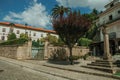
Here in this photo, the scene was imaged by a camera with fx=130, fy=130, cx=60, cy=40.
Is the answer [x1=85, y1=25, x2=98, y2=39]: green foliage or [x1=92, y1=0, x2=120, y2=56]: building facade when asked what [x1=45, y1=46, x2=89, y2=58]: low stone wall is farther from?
[x1=85, y1=25, x2=98, y2=39]: green foliage

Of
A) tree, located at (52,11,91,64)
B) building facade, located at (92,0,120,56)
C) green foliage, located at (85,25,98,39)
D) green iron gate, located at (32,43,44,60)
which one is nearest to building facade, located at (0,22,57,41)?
green foliage, located at (85,25,98,39)

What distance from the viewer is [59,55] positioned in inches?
877

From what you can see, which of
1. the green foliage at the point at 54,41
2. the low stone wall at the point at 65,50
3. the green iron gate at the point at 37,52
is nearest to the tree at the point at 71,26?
the low stone wall at the point at 65,50

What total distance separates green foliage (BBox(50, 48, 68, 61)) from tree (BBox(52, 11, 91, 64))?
625 centimetres

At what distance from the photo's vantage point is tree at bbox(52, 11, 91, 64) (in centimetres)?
1531

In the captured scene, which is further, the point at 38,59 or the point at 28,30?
the point at 28,30

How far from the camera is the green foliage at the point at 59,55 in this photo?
21.7 m

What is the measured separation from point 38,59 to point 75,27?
9296 mm

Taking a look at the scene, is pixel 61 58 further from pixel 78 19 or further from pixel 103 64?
pixel 103 64

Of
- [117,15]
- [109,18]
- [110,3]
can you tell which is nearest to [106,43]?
[117,15]

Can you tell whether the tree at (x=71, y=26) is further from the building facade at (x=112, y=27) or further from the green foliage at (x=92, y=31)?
the green foliage at (x=92, y=31)

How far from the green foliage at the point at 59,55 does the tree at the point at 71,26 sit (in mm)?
6247

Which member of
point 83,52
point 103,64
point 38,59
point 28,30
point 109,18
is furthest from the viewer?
point 28,30

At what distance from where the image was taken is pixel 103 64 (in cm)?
1239
